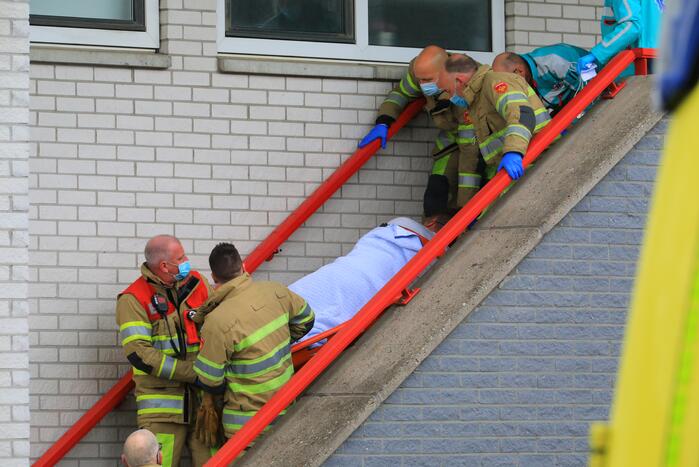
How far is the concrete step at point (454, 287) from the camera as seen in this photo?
622 cm

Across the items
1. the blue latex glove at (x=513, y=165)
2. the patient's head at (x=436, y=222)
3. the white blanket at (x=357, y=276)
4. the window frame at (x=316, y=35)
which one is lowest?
the white blanket at (x=357, y=276)

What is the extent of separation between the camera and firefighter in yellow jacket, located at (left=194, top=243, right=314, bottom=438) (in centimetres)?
638

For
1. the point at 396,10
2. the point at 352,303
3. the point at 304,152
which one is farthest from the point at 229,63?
the point at 352,303

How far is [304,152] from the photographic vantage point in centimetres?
827

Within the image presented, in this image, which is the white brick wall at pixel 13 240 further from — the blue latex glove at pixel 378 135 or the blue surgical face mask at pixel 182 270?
the blue latex glove at pixel 378 135

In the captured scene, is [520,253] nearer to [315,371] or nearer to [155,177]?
[315,371]

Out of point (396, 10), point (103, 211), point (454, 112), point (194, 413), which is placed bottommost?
point (194, 413)

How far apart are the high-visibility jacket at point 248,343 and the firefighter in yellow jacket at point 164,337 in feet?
1.83

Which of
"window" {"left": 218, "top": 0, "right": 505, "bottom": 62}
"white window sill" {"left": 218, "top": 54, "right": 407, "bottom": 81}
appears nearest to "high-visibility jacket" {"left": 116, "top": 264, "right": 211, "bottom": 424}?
"white window sill" {"left": 218, "top": 54, "right": 407, "bottom": 81}

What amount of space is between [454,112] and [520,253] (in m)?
1.71

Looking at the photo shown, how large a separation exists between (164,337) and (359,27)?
8.74ft

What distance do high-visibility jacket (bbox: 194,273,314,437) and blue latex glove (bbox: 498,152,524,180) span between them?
128 cm

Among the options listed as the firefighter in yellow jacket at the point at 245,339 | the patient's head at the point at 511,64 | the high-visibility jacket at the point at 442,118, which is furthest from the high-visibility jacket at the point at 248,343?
the patient's head at the point at 511,64

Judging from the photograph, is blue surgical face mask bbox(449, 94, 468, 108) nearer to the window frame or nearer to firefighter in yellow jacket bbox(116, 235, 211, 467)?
the window frame
